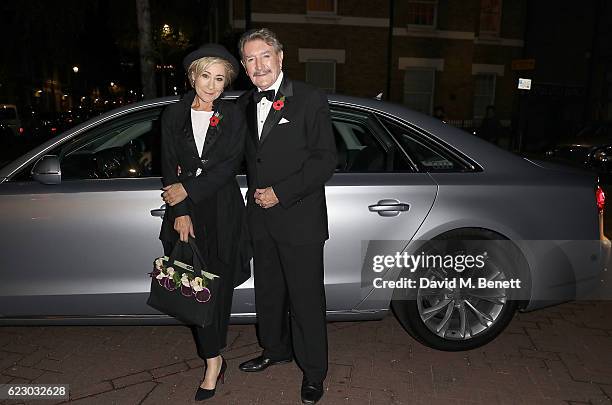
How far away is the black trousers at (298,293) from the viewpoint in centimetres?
276

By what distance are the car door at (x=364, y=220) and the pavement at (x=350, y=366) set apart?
467mm

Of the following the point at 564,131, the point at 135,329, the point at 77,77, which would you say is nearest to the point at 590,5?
the point at 564,131

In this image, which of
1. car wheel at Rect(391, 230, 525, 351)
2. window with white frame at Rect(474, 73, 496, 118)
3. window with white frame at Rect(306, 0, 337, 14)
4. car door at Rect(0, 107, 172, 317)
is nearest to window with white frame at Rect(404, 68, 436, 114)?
window with white frame at Rect(474, 73, 496, 118)

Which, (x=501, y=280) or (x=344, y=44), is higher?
(x=344, y=44)

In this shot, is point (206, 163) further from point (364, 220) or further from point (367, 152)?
point (367, 152)

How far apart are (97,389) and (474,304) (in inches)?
91.3

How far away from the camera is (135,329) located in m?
3.91

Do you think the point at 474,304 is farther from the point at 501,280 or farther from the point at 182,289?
the point at 182,289

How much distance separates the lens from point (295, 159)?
2.61m

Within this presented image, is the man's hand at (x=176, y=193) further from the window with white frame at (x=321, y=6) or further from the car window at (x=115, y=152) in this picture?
the window with white frame at (x=321, y=6)

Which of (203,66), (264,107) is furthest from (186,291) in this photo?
(203,66)

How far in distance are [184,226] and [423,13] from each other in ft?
53.7

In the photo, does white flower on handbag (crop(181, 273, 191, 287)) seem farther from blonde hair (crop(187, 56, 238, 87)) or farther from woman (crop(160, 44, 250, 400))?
blonde hair (crop(187, 56, 238, 87))

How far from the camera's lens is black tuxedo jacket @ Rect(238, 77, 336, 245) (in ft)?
8.35
